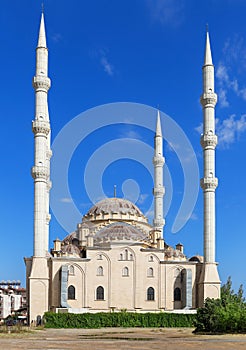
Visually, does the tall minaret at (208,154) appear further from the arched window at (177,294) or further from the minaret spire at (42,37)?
the minaret spire at (42,37)

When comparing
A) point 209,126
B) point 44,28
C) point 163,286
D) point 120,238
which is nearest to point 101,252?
point 120,238

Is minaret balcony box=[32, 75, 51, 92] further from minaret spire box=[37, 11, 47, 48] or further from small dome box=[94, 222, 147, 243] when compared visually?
small dome box=[94, 222, 147, 243]

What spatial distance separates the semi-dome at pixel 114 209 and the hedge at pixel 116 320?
58.4 feet

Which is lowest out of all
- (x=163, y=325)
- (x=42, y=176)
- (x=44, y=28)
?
(x=163, y=325)

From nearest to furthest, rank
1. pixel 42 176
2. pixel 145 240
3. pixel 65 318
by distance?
pixel 65 318
pixel 42 176
pixel 145 240

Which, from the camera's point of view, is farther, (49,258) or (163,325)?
(49,258)

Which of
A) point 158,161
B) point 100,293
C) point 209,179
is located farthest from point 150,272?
point 158,161

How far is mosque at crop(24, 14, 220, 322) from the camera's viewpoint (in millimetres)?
57188

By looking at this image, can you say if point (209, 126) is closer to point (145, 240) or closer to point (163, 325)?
point (145, 240)

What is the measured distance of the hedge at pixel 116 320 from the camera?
52469mm

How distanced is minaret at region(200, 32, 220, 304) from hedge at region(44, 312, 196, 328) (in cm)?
421

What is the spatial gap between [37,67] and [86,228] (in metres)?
17.8

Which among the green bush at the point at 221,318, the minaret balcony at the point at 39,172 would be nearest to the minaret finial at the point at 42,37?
the minaret balcony at the point at 39,172

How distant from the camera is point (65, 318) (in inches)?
2074
